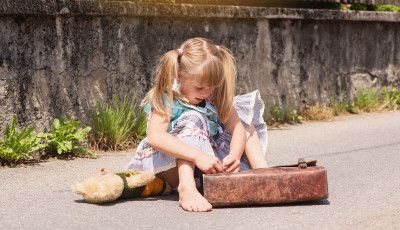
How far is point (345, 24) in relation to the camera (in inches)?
258

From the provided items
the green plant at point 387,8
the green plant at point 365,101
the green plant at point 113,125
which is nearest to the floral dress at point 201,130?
the green plant at point 113,125

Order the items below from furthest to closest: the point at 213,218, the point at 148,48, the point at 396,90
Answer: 1. the point at 396,90
2. the point at 148,48
3. the point at 213,218

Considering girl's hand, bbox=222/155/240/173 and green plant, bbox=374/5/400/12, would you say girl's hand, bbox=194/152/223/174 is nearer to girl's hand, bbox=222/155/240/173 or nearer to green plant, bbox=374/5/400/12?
girl's hand, bbox=222/155/240/173

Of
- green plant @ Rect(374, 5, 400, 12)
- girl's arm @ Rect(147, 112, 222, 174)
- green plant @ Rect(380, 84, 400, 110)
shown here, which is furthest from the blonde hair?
green plant @ Rect(374, 5, 400, 12)

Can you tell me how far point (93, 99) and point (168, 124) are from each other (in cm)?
156

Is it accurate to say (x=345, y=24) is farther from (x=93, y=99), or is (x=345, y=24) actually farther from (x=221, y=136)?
(x=221, y=136)

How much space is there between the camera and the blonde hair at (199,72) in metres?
2.95

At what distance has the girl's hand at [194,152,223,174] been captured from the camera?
281cm

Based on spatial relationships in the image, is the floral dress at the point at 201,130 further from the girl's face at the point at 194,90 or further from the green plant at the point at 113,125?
the green plant at the point at 113,125

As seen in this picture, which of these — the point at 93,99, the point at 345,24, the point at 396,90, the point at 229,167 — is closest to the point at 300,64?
the point at 345,24

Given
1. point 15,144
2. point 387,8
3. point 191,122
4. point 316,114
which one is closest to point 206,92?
point 191,122

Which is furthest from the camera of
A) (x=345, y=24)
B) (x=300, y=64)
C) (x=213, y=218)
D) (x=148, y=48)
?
(x=345, y=24)

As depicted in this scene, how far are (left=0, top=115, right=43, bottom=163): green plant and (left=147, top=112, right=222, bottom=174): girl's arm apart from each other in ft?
3.91

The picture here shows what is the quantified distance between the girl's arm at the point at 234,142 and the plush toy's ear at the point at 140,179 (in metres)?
0.37
